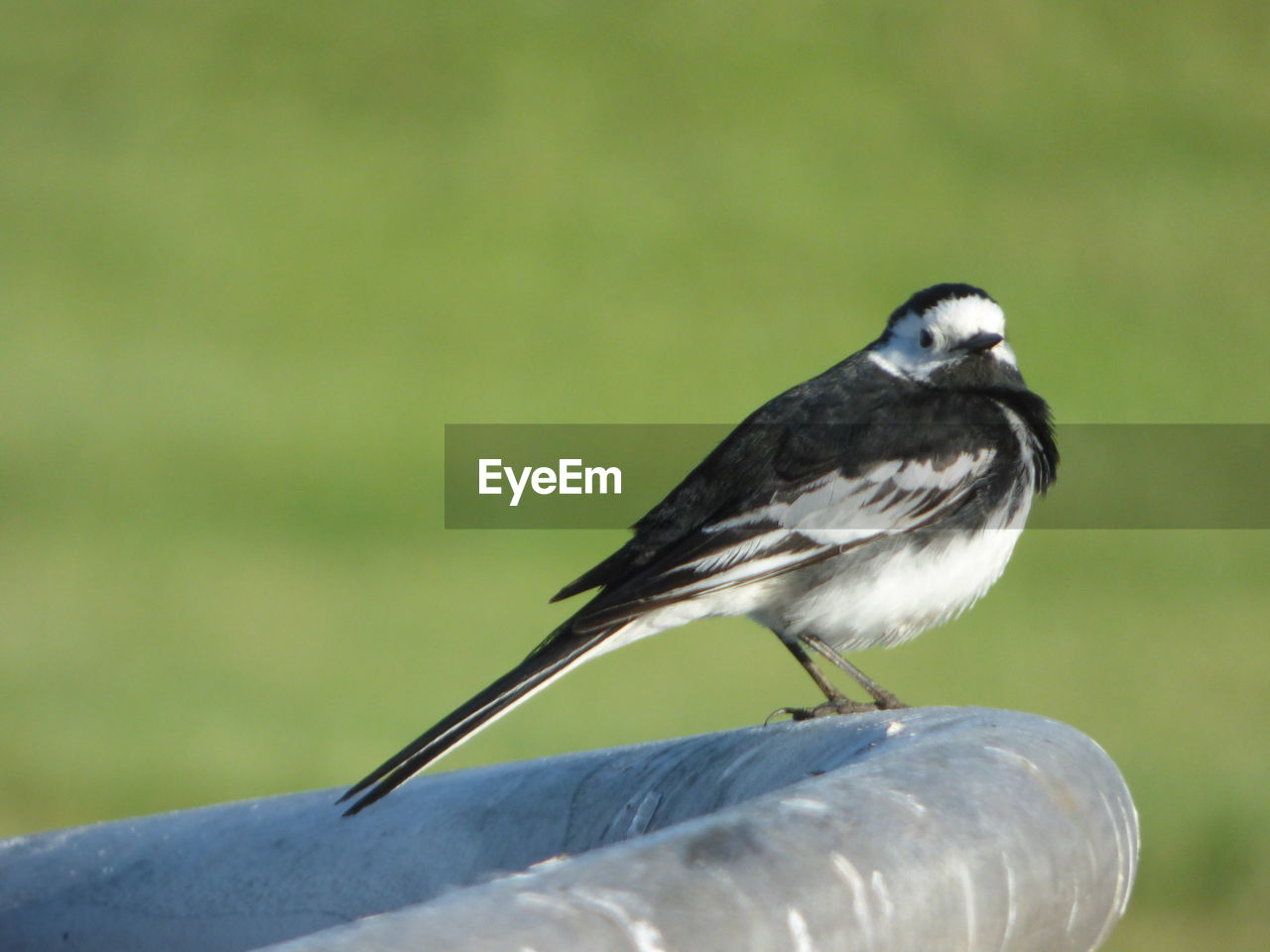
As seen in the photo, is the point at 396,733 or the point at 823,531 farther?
the point at 396,733

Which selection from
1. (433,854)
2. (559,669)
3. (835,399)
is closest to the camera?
(433,854)

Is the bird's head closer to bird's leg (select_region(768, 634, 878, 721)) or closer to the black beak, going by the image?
the black beak

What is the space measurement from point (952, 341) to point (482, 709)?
189 cm

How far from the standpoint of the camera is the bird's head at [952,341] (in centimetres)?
416

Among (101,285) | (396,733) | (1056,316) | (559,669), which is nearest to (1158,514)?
(1056,316)

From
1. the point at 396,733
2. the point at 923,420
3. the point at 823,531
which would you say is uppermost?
the point at 923,420

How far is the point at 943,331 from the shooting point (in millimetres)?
4184

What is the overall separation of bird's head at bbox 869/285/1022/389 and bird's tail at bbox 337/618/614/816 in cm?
142

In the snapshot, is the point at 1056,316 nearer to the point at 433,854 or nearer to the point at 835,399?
the point at 835,399

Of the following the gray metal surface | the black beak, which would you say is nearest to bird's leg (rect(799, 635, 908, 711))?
the black beak

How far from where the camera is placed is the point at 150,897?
2.60 m

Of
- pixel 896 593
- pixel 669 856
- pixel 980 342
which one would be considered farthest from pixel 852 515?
pixel 669 856

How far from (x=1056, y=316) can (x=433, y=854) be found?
460 inches

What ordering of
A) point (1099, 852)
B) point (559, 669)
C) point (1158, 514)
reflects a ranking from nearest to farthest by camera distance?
point (1099, 852) → point (559, 669) → point (1158, 514)
